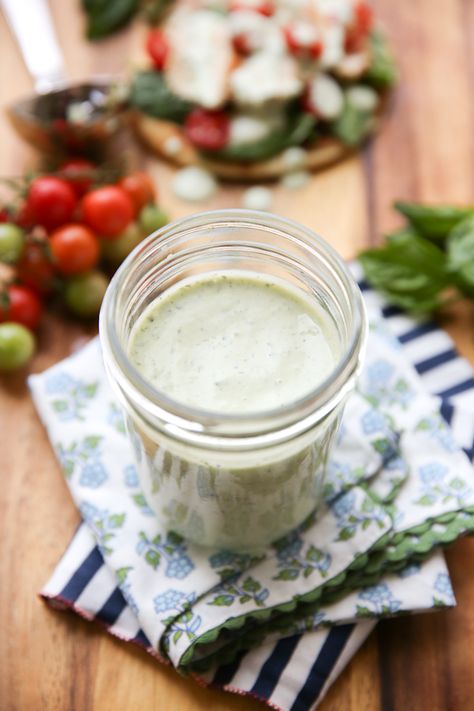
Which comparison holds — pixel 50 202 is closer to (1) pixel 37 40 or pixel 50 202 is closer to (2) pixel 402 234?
(1) pixel 37 40

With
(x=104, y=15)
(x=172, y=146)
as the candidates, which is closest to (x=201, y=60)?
(x=172, y=146)

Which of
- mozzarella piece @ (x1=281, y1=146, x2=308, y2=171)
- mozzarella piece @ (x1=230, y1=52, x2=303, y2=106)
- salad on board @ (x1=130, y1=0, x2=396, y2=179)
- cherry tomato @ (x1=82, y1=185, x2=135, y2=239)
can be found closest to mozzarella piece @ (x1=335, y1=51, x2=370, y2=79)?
salad on board @ (x1=130, y1=0, x2=396, y2=179)

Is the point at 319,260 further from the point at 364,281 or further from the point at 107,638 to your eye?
the point at 107,638

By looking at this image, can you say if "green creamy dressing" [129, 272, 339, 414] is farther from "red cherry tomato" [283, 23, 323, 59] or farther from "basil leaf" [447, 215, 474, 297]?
"red cherry tomato" [283, 23, 323, 59]

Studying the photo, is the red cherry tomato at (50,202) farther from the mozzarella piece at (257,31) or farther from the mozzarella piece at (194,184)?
the mozzarella piece at (257,31)

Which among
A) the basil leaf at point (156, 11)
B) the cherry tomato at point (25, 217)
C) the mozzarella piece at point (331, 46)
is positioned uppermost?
the basil leaf at point (156, 11)

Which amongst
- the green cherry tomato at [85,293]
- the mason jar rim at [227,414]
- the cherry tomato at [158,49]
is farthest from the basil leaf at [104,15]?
the mason jar rim at [227,414]
